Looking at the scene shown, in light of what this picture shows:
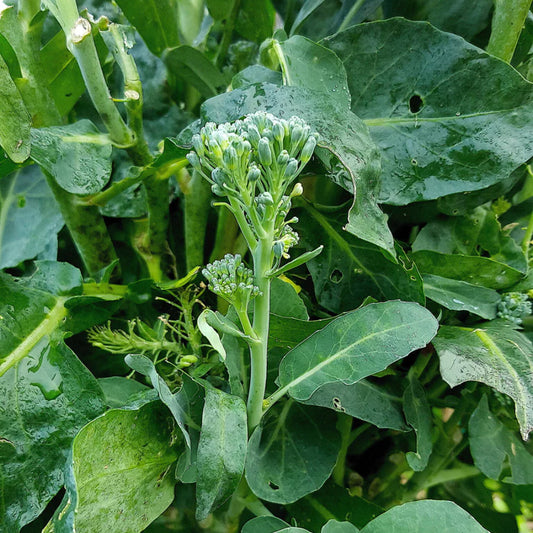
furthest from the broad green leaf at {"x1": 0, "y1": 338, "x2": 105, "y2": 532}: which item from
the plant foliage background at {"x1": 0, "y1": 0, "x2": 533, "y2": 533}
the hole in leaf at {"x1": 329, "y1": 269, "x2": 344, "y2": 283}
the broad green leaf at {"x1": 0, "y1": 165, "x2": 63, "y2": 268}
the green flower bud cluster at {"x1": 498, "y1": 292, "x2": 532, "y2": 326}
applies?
the green flower bud cluster at {"x1": 498, "y1": 292, "x2": 532, "y2": 326}

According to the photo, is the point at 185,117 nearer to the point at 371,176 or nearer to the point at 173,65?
the point at 173,65

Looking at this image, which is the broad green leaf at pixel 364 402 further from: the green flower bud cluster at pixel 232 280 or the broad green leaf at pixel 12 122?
the broad green leaf at pixel 12 122

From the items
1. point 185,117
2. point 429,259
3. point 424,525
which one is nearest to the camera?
point 424,525

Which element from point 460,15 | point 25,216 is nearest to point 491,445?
point 460,15

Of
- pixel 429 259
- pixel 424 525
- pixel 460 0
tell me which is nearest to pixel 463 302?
pixel 429 259

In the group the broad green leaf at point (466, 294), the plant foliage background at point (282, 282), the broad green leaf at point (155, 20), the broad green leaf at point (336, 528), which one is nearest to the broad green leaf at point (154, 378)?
the plant foliage background at point (282, 282)

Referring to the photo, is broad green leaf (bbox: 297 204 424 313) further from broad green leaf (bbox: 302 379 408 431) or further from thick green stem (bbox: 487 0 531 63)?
thick green stem (bbox: 487 0 531 63)
